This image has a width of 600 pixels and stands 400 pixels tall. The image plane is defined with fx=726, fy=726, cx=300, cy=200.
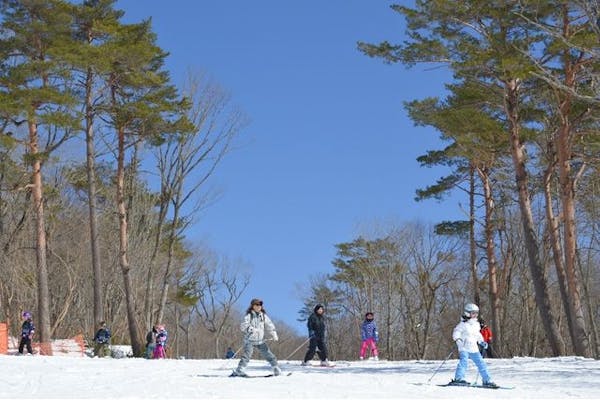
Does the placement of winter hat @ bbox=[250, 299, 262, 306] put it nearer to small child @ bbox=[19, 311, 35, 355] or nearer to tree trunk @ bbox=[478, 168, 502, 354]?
small child @ bbox=[19, 311, 35, 355]

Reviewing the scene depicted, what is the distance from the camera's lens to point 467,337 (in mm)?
12688

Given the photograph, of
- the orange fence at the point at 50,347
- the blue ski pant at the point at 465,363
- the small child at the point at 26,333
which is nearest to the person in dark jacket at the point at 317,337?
the blue ski pant at the point at 465,363

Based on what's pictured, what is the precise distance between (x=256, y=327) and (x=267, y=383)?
162 cm

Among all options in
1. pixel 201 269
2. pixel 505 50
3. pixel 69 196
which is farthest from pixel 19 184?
pixel 201 269

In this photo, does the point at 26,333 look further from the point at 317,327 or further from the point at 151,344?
the point at 317,327

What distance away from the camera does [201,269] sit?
5725 centimetres

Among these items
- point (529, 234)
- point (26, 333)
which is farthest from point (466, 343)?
point (26, 333)

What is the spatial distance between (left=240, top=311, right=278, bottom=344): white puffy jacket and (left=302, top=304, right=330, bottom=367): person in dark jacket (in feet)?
14.4

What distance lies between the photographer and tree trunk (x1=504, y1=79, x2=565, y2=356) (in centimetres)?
2136

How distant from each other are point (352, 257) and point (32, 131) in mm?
27600

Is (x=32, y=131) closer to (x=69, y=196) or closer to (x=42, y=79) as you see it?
(x=42, y=79)

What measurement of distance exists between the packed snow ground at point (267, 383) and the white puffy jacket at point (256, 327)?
82 centimetres

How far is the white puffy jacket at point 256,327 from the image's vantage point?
44.9 feet

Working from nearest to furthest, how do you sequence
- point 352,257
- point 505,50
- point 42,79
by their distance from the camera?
point 505,50 → point 42,79 → point 352,257
